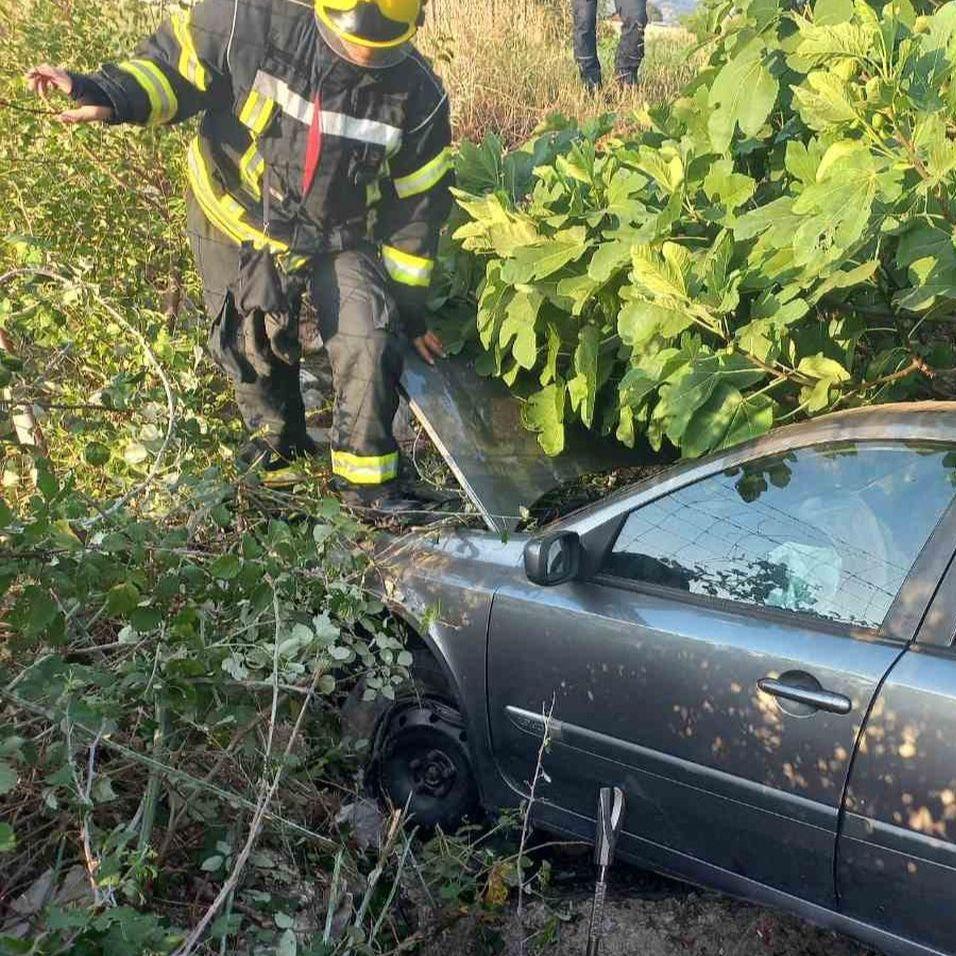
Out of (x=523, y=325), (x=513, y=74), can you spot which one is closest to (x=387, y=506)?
(x=523, y=325)

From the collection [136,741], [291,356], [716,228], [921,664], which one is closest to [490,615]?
[136,741]

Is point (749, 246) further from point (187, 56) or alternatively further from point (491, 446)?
point (187, 56)

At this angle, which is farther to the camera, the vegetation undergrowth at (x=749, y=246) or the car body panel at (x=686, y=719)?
the vegetation undergrowth at (x=749, y=246)

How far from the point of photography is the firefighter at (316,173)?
12.0ft

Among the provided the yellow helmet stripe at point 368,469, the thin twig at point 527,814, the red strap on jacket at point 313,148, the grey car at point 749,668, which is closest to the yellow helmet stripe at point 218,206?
the red strap on jacket at point 313,148

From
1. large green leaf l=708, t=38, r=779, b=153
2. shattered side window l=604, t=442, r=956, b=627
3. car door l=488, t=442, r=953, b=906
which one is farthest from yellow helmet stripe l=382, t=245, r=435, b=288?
shattered side window l=604, t=442, r=956, b=627

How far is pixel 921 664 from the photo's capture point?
7.04ft

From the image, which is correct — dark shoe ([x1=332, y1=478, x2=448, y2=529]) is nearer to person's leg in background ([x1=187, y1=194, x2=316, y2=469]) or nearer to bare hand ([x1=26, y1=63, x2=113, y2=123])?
person's leg in background ([x1=187, y1=194, x2=316, y2=469])

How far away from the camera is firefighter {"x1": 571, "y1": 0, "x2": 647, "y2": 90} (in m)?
A: 8.99

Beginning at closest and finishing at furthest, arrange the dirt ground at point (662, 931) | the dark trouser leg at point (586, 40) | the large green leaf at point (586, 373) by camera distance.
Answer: the dirt ground at point (662, 931), the large green leaf at point (586, 373), the dark trouser leg at point (586, 40)

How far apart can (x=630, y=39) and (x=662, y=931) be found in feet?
27.2

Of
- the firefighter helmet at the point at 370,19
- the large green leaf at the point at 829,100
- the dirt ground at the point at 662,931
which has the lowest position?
the dirt ground at the point at 662,931

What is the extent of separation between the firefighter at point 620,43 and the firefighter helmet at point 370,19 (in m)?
5.59

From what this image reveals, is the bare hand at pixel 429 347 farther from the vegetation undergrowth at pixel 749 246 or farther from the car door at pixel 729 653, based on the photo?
the car door at pixel 729 653
